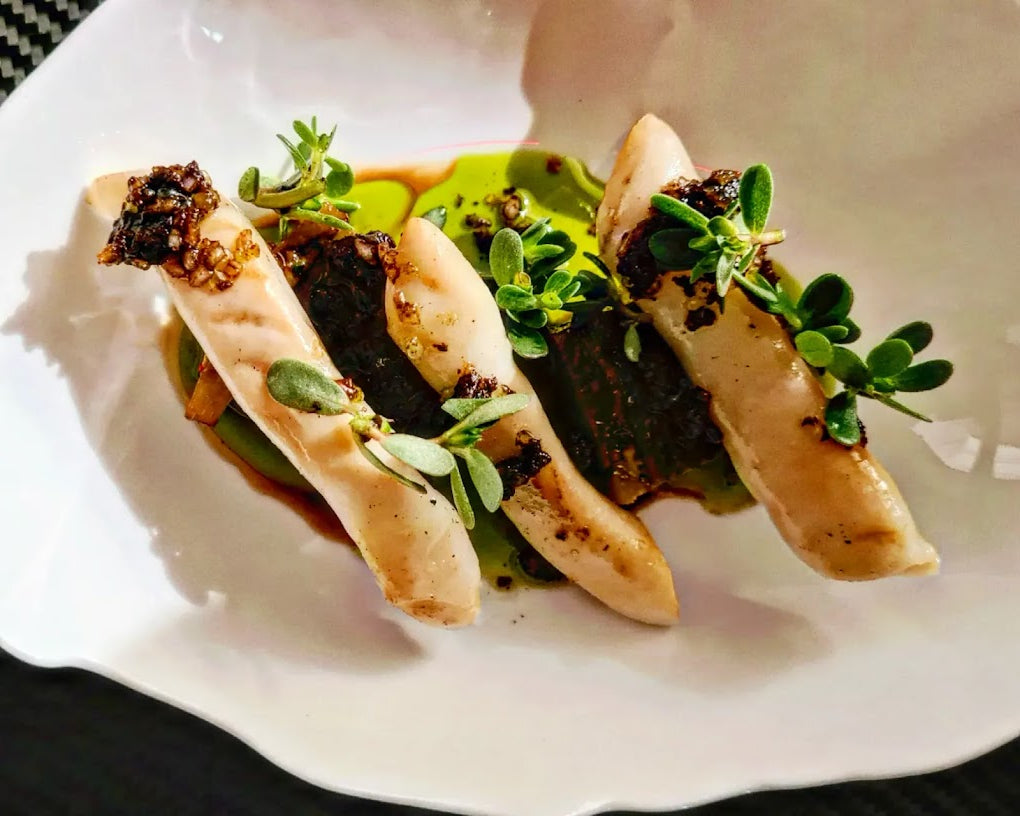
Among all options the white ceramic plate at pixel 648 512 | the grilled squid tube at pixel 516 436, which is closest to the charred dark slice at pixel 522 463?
the grilled squid tube at pixel 516 436

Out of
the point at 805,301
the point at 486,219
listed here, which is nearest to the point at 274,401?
the point at 486,219

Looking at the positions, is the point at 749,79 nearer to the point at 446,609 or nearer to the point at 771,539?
the point at 771,539

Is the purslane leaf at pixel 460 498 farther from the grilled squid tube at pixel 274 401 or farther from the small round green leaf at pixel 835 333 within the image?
the small round green leaf at pixel 835 333

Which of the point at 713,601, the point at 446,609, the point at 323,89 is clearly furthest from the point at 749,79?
the point at 446,609

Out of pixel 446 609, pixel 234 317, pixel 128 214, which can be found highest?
pixel 128 214

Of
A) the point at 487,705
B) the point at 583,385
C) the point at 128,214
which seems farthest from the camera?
the point at 583,385

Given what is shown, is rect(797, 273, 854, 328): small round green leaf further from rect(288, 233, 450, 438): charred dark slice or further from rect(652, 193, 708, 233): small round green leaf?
rect(288, 233, 450, 438): charred dark slice

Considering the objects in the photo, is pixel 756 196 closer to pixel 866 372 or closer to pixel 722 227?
pixel 722 227

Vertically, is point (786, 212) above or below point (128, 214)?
above
